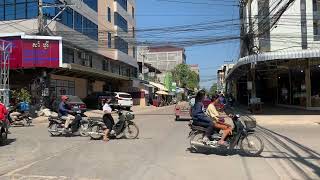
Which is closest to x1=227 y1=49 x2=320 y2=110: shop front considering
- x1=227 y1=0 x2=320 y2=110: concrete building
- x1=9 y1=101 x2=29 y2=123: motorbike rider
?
x1=227 y1=0 x2=320 y2=110: concrete building

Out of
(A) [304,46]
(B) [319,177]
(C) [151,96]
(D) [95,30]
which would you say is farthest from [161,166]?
(C) [151,96]

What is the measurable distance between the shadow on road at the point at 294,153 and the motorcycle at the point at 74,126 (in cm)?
703

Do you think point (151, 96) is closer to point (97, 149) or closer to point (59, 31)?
point (59, 31)

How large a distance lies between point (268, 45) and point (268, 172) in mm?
37784

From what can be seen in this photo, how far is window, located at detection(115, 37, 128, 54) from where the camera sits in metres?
62.3

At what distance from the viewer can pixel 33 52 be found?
40031mm

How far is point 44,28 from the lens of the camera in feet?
133

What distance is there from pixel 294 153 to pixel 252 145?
1.53 meters

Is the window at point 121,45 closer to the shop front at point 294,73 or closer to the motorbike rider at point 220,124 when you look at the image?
the shop front at point 294,73

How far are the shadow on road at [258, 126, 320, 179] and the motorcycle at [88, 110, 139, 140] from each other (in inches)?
192

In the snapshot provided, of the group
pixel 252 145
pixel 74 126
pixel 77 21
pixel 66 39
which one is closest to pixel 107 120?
pixel 74 126

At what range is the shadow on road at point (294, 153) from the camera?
11930mm

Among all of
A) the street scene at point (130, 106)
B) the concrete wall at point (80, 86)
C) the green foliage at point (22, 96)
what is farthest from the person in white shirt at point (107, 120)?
the concrete wall at point (80, 86)

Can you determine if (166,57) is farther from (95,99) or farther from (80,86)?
(95,99)
